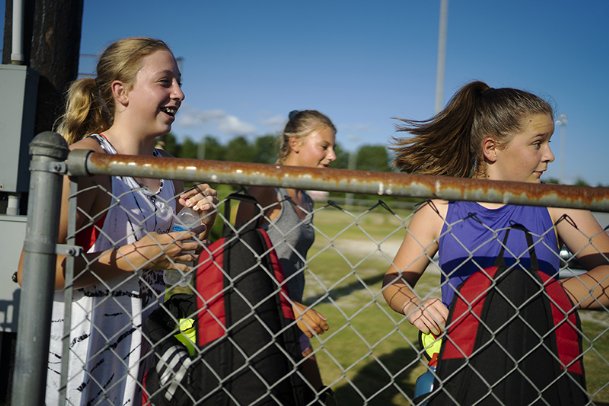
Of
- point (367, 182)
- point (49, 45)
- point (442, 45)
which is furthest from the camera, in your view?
point (442, 45)

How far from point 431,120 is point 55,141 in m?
1.67

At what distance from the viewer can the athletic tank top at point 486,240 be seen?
1834mm

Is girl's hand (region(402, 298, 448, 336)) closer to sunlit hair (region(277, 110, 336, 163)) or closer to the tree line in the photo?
sunlit hair (region(277, 110, 336, 163))

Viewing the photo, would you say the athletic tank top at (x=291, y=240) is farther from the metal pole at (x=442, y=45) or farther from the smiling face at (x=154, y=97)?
the metal pole at (x=442, y=45)

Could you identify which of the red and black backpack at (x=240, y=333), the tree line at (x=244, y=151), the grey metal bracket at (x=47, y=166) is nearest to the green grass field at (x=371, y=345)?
the red and black backpack at (x=240, y=333)

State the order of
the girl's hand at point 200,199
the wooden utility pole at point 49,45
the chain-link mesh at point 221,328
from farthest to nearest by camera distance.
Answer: the wooden utility pole at point 49,45
the girl's hand at point 200,199
the chain-link mesh at point 221,328

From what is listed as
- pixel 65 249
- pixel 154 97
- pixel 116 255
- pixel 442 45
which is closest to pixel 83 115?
pixel 154 97

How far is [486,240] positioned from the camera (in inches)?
73.6

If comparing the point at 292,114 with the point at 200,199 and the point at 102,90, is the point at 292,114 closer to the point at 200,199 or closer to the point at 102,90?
the point at 102,90

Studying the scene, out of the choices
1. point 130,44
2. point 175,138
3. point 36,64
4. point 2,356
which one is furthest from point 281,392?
point 175,138

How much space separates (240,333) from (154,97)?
104cm

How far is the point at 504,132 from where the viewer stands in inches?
84.1

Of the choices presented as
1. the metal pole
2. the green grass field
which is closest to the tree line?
the metal pole

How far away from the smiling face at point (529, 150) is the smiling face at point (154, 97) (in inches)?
54.3
